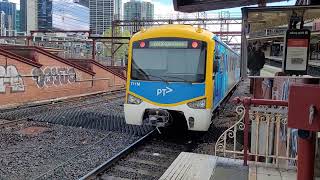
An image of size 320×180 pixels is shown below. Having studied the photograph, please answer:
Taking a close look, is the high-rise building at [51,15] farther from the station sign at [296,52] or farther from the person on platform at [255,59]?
the station sign at [296,52]

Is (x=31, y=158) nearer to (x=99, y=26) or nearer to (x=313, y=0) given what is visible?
(x=313, y=0)

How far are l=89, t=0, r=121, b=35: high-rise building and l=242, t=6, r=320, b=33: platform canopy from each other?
3122 inches

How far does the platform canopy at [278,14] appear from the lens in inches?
153

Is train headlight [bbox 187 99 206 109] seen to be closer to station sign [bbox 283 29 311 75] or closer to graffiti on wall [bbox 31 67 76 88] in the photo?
station sign [bbox 283 29 311 75]

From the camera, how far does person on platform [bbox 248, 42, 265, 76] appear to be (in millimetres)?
4324

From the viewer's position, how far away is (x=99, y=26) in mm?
90625

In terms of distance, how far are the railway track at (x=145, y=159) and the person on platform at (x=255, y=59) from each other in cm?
339

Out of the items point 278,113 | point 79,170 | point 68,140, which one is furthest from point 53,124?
point 278,113

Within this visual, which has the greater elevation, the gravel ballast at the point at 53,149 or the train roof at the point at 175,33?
the train roof at the point at 175,33

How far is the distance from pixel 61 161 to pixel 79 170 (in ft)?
2.53

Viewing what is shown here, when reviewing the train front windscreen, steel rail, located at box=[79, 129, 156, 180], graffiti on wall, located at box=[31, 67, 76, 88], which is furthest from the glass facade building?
steel rail, located at box=[79, 129, 156, 180]

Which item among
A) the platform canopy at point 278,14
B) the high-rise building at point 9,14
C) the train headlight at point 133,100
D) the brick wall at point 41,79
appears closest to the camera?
the platform canopy at point 278,14

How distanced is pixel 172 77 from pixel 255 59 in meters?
5.26

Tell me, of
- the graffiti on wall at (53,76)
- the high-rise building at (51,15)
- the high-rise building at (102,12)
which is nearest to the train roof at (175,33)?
the graffiti on wall at (53,76)
